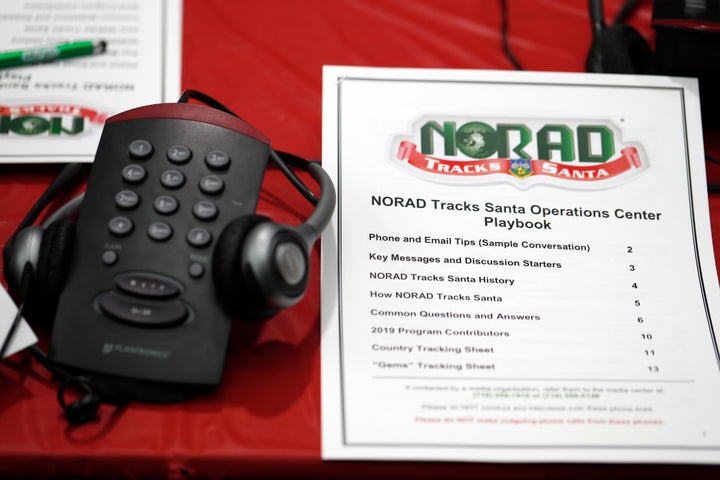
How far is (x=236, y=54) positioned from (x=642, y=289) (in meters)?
0.38

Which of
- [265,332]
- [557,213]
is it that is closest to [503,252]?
[557,213]

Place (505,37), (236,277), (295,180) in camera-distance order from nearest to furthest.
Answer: (236,277) → (295,180) → (505,37)

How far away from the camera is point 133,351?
0.39 meters

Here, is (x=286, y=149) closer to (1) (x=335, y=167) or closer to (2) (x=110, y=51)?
(1) (x=335, y=167)

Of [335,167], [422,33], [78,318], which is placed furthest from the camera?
[422,33]

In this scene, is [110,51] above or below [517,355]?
above

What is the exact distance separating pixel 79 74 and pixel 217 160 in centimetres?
22

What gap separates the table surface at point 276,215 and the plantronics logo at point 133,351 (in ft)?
0.12

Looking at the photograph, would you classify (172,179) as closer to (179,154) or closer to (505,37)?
(179,154)

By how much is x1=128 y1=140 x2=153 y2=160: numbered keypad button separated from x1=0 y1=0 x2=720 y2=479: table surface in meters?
0.11

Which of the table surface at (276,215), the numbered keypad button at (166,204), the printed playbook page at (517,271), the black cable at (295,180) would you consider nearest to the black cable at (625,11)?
the table surface at (276,215)

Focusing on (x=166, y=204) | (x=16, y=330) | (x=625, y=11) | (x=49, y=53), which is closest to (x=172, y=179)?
(x=166, y=204)

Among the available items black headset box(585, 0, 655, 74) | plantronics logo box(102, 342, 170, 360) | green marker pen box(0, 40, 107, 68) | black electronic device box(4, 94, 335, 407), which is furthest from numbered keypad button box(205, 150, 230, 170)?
black headset box(585, 0, 655, 74)

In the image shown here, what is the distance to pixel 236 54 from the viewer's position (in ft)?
1.94
